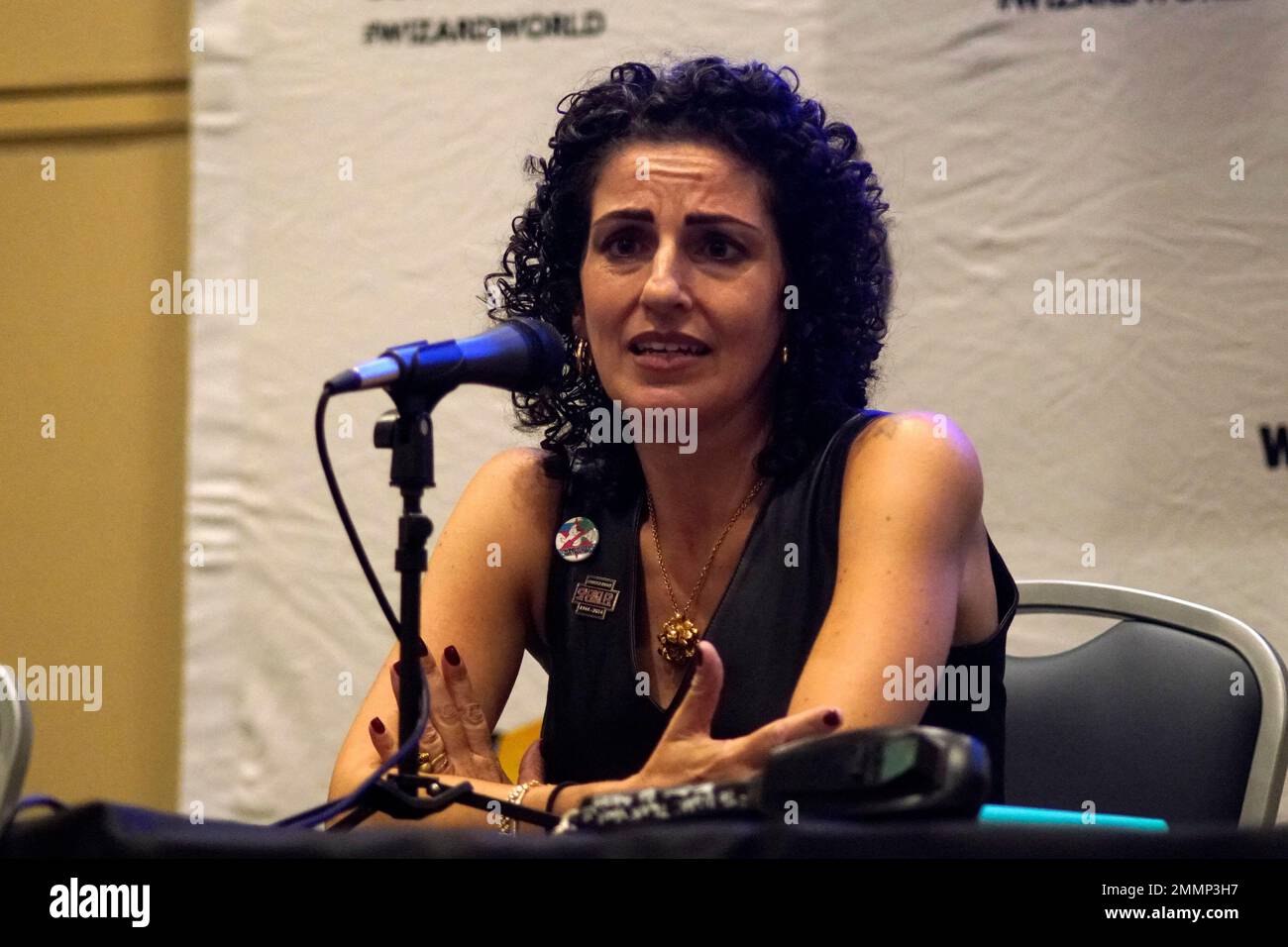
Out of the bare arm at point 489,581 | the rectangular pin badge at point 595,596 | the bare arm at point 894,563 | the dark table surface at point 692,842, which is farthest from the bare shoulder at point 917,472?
the dark table surface at point 692,842

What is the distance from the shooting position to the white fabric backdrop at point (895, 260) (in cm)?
228

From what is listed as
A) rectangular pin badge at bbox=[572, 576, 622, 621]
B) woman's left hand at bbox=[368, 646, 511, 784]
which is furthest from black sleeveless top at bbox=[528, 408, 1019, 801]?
woman's left hand at bbox=[368, 646, 511, 784]

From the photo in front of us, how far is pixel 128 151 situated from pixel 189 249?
0.98 feet

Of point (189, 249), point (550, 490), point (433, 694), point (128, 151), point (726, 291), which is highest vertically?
point (128, 151)

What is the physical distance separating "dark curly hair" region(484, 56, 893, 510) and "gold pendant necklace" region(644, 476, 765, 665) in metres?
0.07

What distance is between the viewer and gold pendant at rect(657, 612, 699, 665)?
1.56 m

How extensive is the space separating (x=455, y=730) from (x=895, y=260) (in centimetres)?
136

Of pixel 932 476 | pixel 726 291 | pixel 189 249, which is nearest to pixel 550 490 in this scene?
pixel 726 291

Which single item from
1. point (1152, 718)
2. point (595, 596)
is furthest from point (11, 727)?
point (1152, 718)

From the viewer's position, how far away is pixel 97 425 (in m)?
2.91

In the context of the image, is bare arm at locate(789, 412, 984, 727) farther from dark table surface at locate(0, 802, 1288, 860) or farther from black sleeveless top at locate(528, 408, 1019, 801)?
dark table surface at locate(0, 802, 1288, 860)

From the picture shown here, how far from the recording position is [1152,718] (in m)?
1.50
